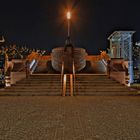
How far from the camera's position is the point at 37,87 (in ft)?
45.0

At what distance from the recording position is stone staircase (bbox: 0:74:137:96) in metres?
12.9

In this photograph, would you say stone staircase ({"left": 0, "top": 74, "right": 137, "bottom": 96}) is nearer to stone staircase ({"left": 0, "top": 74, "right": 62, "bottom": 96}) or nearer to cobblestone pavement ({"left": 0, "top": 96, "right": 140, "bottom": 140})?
stone staircase ({"left": 0, "top": 74, "right": 62, "bottom": 96})

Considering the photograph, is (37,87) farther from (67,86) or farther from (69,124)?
(69,124)

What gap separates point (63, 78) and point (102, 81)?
239cm

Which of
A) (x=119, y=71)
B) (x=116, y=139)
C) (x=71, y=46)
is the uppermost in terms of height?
(x=71, y=46)

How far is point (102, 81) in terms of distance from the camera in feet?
49.1

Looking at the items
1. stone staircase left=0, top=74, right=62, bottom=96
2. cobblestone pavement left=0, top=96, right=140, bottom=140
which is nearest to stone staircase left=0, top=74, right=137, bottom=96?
stone staircase left=0, top=74, right=62, bottom=96

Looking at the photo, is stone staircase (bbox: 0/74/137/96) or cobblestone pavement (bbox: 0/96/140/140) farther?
stone staircase (bbox: 0/74/137/96)

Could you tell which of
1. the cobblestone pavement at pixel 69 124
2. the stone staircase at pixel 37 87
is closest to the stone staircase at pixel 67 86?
the stone staircase at pixel 37 87

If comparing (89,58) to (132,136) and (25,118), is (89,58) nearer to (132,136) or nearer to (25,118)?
(25,118)

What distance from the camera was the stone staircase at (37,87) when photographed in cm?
1289

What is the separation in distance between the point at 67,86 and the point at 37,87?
1690 mm

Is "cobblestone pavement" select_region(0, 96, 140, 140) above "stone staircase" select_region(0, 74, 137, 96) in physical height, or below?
below

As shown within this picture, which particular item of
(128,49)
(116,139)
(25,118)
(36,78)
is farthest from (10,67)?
(128,49)
